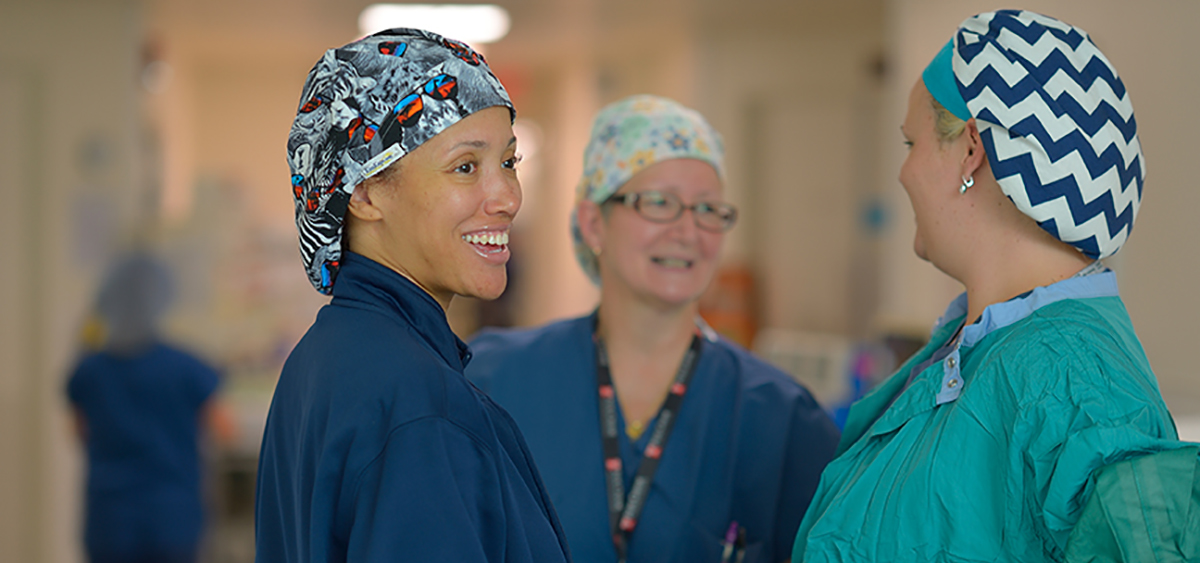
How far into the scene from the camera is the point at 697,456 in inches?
73.6

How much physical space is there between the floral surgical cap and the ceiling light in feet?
12.1

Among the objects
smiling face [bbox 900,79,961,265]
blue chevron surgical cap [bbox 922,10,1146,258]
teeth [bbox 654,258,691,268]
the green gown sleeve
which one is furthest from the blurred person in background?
the green gown sleeve

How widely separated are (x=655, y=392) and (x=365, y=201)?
1026 mm

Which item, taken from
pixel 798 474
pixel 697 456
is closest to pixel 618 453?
pixel 697 456

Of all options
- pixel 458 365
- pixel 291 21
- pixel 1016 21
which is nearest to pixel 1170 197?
pixel 1016 21

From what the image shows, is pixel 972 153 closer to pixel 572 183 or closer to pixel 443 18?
pixel 443 18

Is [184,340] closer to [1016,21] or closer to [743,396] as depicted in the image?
[743,396]

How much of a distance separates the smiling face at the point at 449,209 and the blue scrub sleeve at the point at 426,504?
0.23m

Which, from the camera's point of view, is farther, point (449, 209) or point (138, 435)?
point (138, 435)

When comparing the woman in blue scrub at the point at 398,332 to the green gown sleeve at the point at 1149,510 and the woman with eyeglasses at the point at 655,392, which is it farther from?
the woman with eyeglasses at the point at 655,392

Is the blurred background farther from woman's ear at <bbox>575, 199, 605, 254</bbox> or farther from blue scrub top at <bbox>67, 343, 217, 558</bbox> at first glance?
woman's ear at <bbox>575, 199, 605, 254</bbox>

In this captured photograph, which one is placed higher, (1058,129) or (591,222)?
(1058,129)

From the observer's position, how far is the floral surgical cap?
2.02m

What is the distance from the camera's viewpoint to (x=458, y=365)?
3.70 ft
